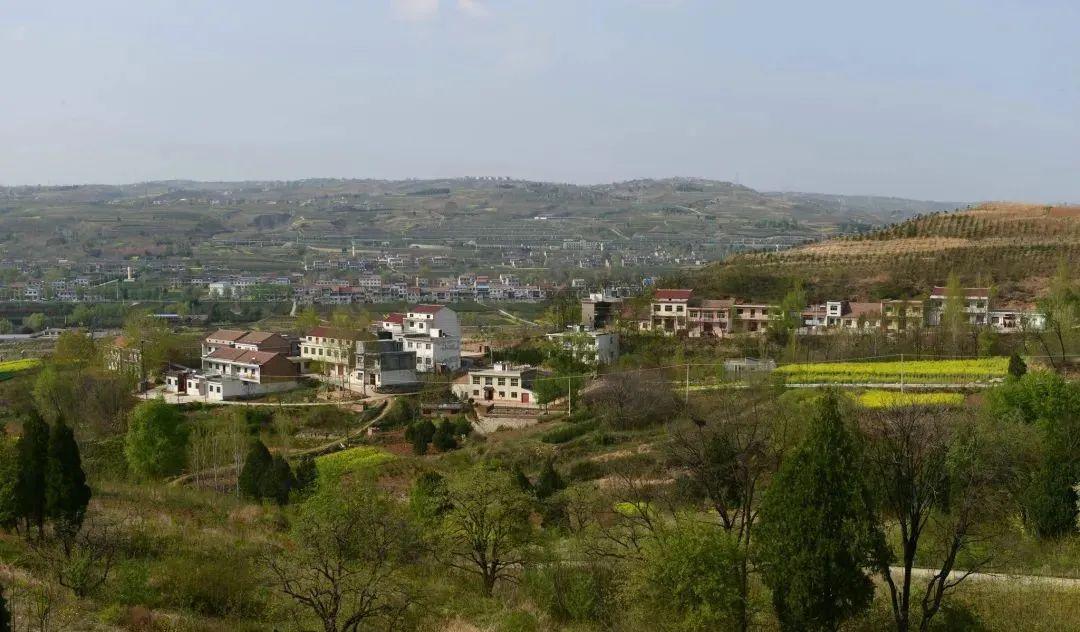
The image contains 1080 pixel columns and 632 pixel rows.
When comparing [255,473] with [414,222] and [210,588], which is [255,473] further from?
[414,222]

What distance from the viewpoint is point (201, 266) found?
9488 cm

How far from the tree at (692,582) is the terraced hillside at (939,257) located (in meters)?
34.2

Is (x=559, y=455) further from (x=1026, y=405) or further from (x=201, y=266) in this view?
(x=201, y=266)

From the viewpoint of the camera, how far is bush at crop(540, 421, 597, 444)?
2544cm

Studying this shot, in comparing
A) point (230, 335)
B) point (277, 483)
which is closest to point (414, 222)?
point (230, 335)

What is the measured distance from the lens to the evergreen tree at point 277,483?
1950 cm

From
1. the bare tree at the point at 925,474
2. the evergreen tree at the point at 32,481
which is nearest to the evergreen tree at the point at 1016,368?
the bare tree at the point at 925,474

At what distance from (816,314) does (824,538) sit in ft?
99.2

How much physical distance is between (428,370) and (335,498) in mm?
23646

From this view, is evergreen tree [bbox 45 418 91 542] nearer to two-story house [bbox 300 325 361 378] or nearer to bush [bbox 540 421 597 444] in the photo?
bush [bbox 540 421 597 444]

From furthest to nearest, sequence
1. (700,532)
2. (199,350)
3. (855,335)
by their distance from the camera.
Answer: (199,350) → (855,335) → (700,532)

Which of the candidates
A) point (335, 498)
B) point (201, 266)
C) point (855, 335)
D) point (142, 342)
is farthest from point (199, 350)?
point (201, 266)

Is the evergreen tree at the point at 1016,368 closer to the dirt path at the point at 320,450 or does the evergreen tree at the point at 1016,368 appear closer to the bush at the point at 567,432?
the bush at the point at 567,432

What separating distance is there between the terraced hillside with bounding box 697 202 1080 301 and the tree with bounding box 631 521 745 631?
112 ft
